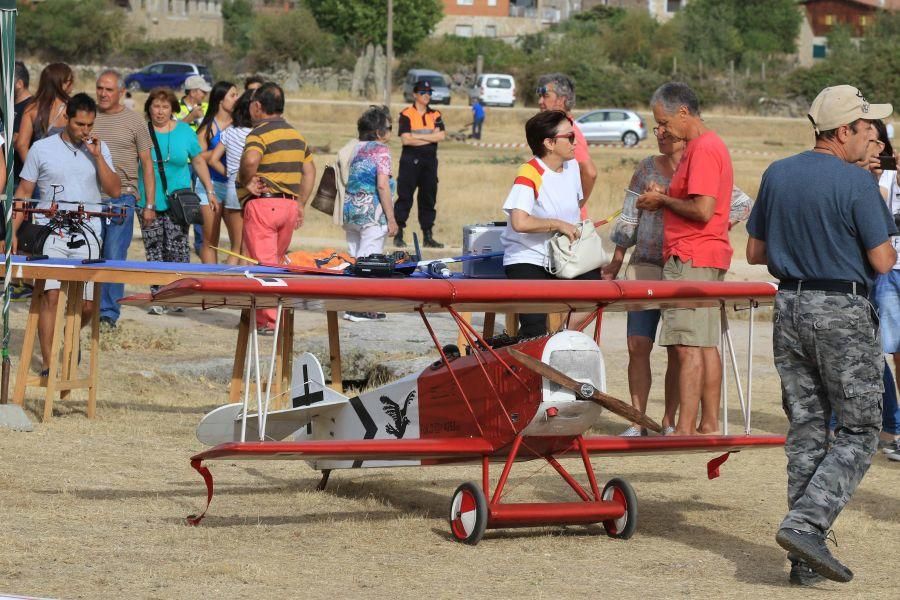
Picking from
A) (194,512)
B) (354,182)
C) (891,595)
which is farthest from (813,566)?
(354,182)

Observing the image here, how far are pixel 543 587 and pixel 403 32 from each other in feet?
259

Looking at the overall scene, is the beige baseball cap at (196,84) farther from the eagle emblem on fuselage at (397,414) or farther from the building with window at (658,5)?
the building with window at (658,5)

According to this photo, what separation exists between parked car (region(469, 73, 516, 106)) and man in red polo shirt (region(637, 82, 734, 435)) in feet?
173

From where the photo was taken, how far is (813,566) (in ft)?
17.9

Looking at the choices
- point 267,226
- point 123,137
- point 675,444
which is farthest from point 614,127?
point 675,444

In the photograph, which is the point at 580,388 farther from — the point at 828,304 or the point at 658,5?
the point at 658,5

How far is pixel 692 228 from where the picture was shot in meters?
8.02

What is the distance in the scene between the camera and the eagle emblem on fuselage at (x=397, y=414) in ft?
23.5

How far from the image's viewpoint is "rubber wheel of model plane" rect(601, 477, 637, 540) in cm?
649

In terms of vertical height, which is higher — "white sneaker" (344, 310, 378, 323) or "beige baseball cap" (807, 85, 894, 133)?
"beige baseball cap" (807, 85, 894, 133)

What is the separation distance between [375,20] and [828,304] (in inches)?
3108

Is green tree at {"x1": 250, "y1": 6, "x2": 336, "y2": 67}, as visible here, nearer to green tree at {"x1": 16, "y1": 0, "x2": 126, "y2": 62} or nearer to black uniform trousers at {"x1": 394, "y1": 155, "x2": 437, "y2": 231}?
green tree at {"x1": 16, "y1": 0, "x2": 126, "y2": 62}

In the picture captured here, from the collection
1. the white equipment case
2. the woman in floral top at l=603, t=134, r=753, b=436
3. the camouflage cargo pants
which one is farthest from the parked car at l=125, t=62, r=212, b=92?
the camouflage cargo pants

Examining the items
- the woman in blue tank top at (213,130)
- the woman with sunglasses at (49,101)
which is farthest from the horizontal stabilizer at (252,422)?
the woman in blue tank top at (213,130)
